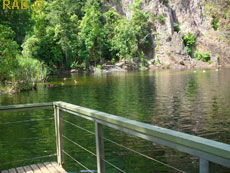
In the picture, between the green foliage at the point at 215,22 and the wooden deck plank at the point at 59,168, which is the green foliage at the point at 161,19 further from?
the wooden deck plank at the point at 59,168

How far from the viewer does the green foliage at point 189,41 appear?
57844 millimetres

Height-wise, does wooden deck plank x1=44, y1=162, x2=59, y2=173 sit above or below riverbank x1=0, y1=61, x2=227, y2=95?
below

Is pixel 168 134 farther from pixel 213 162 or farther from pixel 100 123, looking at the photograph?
pixel 100 123

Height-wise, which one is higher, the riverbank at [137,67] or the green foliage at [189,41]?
the green foliage at [189,41]

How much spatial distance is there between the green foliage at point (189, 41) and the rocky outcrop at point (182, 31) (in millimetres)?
1010

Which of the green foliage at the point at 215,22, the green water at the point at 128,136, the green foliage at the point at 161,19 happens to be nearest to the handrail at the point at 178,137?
the green water at the point at 128,136

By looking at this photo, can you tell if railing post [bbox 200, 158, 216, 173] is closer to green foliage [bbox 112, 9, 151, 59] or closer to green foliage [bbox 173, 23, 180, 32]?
green foliage [bbox 112, 9, 151, 59]

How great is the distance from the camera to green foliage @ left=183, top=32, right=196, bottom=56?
57844 millimetres

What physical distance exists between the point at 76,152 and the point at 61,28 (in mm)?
47801

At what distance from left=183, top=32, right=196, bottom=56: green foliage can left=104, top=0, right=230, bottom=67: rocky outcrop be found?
1.01 metres

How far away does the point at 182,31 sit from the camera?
60875mm

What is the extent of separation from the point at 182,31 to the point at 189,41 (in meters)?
4.29

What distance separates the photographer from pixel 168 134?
1458 mm

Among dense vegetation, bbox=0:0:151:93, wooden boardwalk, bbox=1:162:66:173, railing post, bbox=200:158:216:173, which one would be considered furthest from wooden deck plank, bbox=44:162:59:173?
dense vegetation, bbox=0:0:151:93
